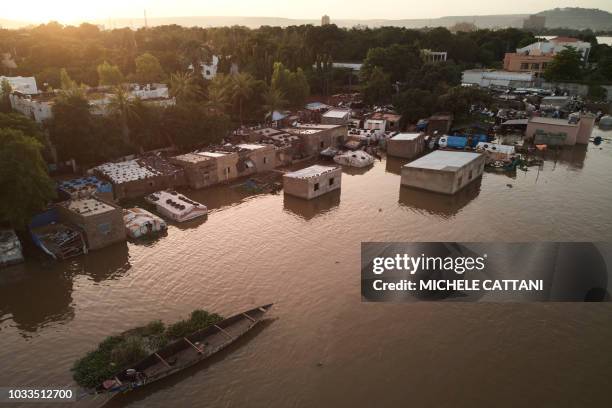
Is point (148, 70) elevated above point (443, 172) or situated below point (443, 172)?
above

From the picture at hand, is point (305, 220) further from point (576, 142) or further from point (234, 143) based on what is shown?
point (576, 142)

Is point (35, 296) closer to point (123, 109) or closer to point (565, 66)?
point (123, 109)

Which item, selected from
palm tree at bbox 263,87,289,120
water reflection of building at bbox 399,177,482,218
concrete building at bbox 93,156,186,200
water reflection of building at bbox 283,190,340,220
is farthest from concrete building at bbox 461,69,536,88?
concrete building at bbox 93,156,186,200

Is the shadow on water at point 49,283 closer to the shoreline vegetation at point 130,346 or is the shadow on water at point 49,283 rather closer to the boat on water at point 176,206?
the shoreline vegetation at point 130,346

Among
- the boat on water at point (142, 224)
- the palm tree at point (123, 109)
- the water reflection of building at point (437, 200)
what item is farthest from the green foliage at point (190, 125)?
the water reflection of building at point (437, 200)

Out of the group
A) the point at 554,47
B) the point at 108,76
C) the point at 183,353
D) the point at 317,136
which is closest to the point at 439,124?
the point at 317,136

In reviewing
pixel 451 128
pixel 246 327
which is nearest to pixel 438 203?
pixel 246 327

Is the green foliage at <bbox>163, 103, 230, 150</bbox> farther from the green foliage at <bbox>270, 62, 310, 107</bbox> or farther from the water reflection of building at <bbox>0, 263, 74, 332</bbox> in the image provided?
the water reflection of building at <bbox>0, 263, 74, 332</bbox>
